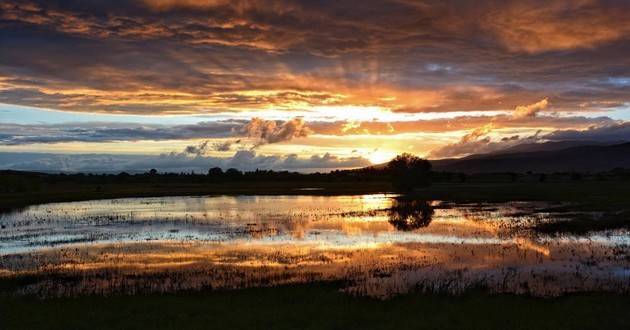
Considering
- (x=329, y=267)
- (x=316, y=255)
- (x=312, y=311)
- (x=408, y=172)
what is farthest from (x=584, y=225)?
(x=408, y=172)

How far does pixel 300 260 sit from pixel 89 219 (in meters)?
35.8

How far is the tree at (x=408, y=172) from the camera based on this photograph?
113 metres

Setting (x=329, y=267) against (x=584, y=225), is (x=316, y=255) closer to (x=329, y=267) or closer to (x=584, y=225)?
(x=329, y=267)

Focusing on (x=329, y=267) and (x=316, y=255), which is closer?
(x=329, y=267)

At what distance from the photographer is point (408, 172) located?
114 meters

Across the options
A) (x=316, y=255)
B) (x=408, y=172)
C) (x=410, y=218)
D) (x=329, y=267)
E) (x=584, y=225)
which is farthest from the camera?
(x=408, y=172)

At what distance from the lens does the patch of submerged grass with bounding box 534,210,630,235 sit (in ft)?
128

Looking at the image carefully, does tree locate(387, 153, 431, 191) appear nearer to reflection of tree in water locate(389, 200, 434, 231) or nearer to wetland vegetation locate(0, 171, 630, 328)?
reflection of tree in water locate(389, 200, 434, 231)

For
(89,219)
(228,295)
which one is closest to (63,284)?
(228,295)

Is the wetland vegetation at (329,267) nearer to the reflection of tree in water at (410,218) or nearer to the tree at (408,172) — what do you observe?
the reflection of tree in water at (410,218)

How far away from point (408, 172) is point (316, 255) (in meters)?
86.2

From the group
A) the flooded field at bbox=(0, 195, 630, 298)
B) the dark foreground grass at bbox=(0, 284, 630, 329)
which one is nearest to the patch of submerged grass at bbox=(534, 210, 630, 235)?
the flooded field at bbox=(0, 195, 630, 298)

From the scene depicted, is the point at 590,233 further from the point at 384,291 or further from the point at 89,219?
the point at 89,219

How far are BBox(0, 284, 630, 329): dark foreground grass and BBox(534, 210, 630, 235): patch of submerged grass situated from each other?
21843mm
